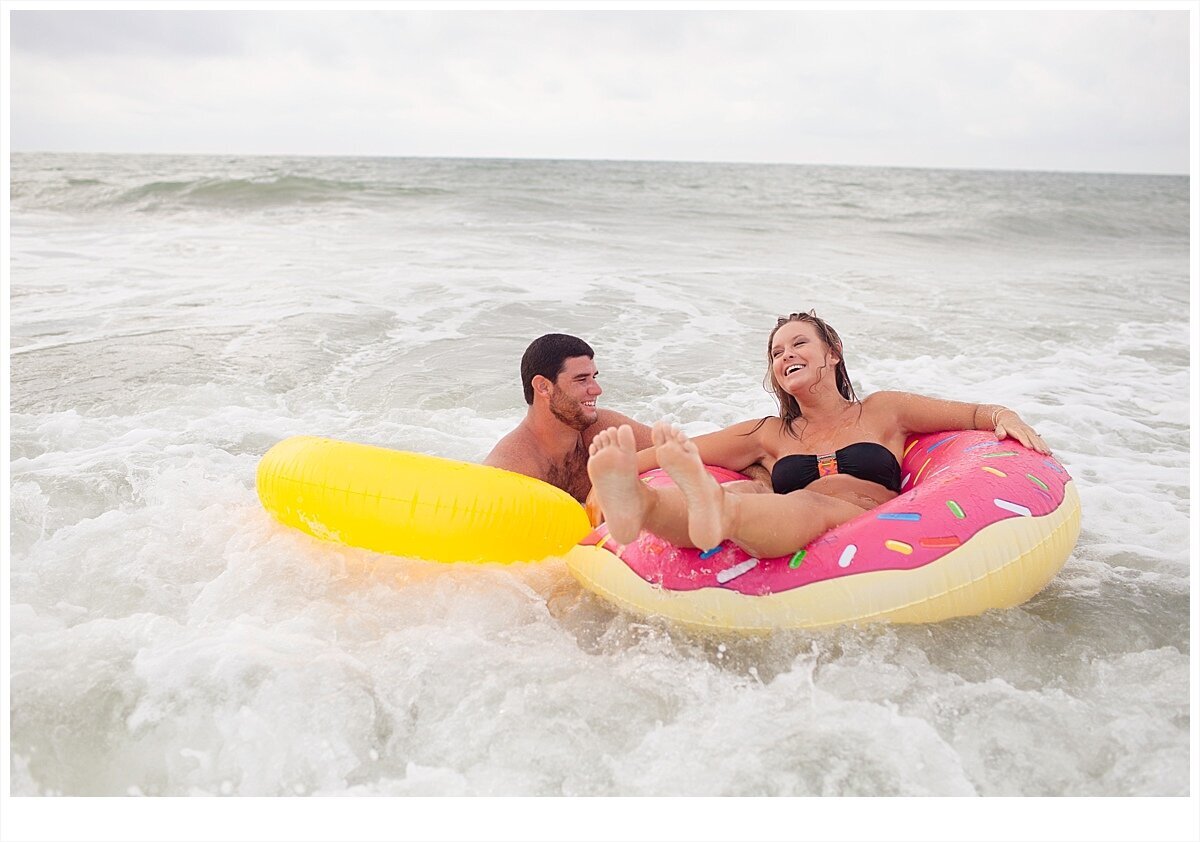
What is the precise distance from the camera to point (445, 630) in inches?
122

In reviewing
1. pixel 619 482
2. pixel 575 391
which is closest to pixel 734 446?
pixel 575 391

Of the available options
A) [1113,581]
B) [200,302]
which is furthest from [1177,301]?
[200,302]

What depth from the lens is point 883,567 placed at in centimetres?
293

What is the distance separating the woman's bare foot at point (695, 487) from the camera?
8.55 ft

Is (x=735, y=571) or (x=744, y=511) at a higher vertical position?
(x=744, y=511)

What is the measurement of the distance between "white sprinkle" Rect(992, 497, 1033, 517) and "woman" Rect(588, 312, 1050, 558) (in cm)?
42

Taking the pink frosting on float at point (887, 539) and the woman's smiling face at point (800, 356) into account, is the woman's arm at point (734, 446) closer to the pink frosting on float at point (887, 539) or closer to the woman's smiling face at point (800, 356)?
the woman's smiling face at point (800, 356)

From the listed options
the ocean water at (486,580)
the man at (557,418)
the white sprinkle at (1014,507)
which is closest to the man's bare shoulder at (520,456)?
the man at (557,418)

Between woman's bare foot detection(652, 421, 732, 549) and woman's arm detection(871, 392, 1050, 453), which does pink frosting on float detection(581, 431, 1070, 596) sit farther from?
woman's arm detection(871, 392, 1050, 453)

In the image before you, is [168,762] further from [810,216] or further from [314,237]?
[810,216]

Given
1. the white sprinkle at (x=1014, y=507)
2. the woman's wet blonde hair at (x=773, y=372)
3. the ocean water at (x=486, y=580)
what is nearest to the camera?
the ocean water at (x=486, y=580)

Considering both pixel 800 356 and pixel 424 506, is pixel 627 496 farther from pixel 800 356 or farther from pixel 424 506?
pixel 800 356

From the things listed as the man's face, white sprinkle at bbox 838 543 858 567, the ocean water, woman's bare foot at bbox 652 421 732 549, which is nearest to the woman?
woman's bare foot at bbox 652 421 732 549

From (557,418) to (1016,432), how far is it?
5.51 feet
